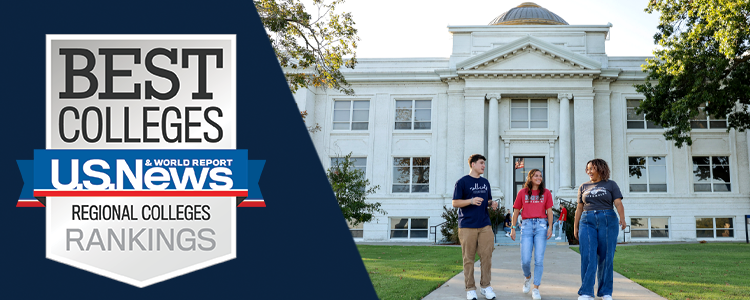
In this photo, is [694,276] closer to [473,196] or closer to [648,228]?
[473,196]

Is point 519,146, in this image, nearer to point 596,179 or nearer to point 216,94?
point 596,179

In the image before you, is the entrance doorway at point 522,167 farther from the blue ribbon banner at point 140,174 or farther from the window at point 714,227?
the blue ribbon banner at point 140,174

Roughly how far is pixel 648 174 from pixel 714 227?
3.55 m

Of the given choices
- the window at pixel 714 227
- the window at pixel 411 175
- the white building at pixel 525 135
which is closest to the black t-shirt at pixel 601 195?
the white building at pixel 525 135

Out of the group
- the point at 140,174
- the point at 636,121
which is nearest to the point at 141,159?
the point at 140,174

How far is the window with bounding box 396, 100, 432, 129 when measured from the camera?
88.1ft

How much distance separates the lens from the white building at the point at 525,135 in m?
24.7

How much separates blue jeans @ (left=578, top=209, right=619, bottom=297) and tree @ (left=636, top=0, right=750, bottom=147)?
1368 centimetres

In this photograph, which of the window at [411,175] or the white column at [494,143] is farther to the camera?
the window at [411,175]

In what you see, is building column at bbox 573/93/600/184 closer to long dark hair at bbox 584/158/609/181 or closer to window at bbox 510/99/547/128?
window at bbox 510/99/547/128

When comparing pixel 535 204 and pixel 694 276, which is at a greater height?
pixel 535 204

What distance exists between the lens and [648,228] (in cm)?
2462

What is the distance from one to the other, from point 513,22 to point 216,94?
28368mm

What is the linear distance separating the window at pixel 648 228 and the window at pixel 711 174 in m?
2.36
